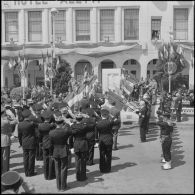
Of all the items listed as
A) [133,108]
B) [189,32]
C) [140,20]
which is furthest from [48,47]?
[133,108]

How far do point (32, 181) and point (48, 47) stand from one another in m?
30.1

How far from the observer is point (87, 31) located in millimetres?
38969

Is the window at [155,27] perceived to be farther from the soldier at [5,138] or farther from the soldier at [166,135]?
the soldier at [5,138]

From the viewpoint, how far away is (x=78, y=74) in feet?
132

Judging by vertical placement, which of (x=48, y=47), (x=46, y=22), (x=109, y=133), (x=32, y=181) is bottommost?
(x=32, y=181)

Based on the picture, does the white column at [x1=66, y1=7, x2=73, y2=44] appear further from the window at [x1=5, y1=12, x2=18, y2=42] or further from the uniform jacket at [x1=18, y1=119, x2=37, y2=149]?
the uniform jacket at [x1=18, y1=119, x2=37, y2=149]

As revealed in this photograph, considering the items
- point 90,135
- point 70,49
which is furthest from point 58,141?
point 70,49

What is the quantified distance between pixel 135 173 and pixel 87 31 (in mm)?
30002

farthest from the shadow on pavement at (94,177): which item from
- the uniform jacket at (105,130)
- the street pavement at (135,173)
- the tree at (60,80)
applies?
the tree at (60,80)

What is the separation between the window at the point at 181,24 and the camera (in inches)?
1432

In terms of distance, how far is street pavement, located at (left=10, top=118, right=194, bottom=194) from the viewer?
8438 millimetres

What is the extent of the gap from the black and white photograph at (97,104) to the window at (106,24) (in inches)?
3.7

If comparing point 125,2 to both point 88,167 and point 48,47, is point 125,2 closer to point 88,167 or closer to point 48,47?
point 48,47

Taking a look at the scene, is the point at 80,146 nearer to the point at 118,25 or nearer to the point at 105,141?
the point at 105,141
